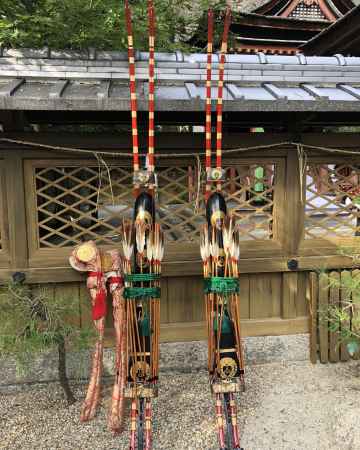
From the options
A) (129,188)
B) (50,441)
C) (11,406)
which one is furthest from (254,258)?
(11,406)

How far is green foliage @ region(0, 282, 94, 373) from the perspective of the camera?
10.5 ft

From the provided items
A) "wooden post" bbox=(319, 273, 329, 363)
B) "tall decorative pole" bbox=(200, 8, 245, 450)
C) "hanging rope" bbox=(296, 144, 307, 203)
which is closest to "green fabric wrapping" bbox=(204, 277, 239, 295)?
"tall decorative pole" bbox=(200, 8, 245, 450)

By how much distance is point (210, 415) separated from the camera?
3.47 metres

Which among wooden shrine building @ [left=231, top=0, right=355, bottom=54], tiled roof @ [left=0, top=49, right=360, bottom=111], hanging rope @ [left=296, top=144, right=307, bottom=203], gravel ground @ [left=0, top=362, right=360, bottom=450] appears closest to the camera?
tiled roof @ [left=0, top=49, right=360, bottom=111]

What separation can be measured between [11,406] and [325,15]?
14.7 m

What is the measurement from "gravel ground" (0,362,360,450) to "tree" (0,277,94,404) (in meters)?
0.40

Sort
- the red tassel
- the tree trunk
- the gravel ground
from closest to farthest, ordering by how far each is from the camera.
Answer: the gravel ground
the tree trunk
the red tassel

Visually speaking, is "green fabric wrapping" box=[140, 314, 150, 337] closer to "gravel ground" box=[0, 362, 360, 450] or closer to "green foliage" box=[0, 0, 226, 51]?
"gravel ground" box=[0, 362, 360, 450]

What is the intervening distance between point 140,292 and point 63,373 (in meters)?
1.41

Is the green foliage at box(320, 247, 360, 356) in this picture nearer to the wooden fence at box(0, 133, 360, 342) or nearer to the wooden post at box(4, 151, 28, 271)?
the wooden fence at box(0, 133, 360, 342)

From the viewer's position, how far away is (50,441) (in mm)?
3156

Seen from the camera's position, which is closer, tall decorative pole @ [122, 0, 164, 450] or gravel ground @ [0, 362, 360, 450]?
tall decorative pole @ [122, 0, 164, 450]

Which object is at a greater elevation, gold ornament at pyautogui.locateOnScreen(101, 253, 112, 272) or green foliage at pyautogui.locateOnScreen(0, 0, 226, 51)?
green foliage at pyautogui.locateOnScreen(0, 0, 226, 51)

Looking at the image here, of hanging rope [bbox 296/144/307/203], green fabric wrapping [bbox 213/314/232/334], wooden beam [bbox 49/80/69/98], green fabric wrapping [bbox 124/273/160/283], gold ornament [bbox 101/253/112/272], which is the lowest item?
green fabric wrapping [bbox 213/314/232/334]
